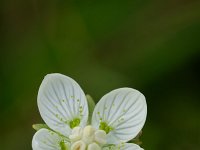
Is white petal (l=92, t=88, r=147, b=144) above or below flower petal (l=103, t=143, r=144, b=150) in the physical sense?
above

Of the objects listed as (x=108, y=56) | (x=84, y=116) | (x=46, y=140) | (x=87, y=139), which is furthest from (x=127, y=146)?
(x=108, y=56)

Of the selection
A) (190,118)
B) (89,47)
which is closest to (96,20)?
(89,47)

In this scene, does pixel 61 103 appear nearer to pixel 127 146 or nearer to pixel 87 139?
pixel 87 139

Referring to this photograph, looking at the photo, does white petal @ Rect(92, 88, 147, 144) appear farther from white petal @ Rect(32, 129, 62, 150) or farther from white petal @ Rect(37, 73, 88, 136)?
white petal @ Rect(32, 129, 62, 150)

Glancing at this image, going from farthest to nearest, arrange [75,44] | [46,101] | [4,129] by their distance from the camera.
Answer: [75,44] → [4,129] → [46,101]

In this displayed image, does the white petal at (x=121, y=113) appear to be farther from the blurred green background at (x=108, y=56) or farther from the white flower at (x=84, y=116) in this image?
the blurred green background at (x=108, y=56)

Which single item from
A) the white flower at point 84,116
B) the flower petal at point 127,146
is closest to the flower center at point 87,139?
the white flower at point 84,116

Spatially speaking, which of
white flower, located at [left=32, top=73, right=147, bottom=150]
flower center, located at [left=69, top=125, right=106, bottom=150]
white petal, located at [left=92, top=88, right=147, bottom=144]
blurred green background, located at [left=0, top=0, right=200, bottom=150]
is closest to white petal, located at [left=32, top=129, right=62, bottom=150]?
white flower, located at [left=32, top=73, right=147, bottom=150]

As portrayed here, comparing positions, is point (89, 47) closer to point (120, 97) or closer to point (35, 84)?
point (35, 84)
